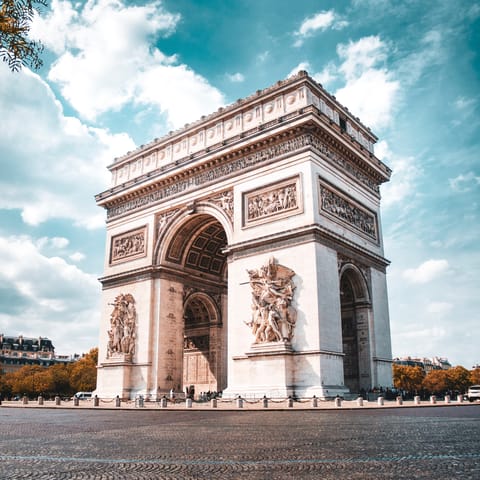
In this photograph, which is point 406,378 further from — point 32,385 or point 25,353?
point 25,353

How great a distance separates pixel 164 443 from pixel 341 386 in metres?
16.6

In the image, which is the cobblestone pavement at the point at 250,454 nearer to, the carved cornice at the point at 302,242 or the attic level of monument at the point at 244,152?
the carved cornice at the point at 302,242

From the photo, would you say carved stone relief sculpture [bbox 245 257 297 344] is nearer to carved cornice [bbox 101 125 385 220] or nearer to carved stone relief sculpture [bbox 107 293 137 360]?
carved cornice [bbox 101 125 385 220]

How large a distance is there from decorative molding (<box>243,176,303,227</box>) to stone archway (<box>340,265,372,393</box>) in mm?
4475

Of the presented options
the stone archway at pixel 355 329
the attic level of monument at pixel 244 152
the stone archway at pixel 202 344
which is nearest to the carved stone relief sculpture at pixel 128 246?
the attic level of monument at pixel 244 152

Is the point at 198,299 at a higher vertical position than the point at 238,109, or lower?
lower

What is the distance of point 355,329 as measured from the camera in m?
27.1

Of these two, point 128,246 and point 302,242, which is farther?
point 128,246

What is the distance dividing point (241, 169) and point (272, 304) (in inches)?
292

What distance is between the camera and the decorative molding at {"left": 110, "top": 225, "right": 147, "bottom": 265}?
31.2 m

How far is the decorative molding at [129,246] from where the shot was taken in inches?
1228

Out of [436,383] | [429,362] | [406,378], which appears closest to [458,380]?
[436,383]

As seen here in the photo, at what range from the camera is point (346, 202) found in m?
26.8

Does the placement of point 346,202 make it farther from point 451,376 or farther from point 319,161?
point 451,376
